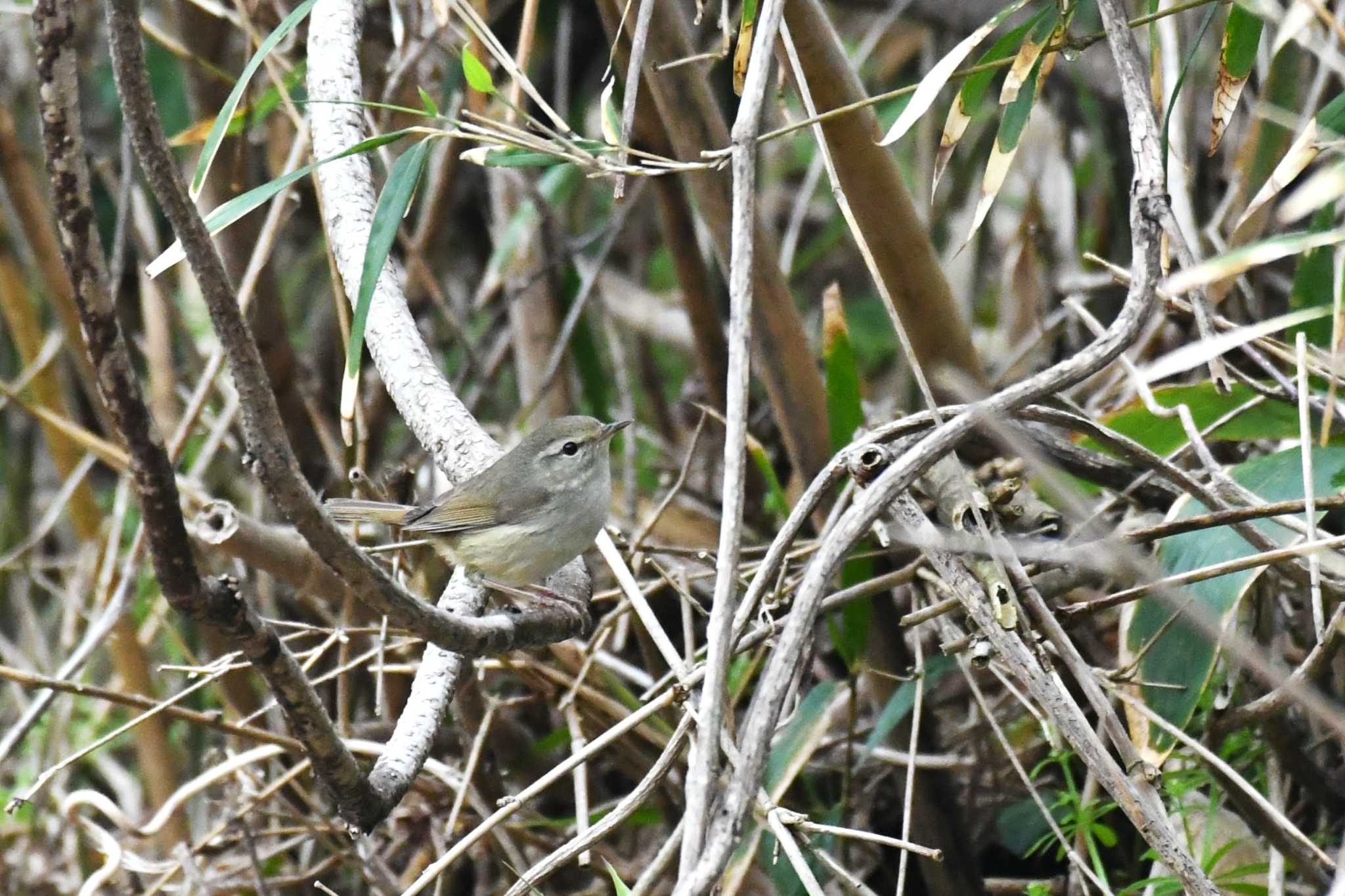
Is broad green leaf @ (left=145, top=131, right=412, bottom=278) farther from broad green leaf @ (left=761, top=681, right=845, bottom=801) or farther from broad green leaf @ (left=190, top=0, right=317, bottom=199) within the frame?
broad green leaf @ (left=761, top=681, right=845, bottom=801)

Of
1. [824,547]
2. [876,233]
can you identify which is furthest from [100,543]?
[824,547]

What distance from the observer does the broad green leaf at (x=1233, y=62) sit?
2438 mm

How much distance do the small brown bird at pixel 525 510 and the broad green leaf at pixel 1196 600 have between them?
4.60 feet

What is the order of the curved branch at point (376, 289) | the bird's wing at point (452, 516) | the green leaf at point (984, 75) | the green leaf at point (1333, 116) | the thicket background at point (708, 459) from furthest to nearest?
1. the bird's wing at point (452, 516)
2. the curved branch at point (376, 289)
3. the green leaf at point (984, 75)
4. the green leaf at point (1333, 116)
5. the thicket background at point (708, 459)

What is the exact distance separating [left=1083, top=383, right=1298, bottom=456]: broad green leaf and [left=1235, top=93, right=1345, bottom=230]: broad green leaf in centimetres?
80

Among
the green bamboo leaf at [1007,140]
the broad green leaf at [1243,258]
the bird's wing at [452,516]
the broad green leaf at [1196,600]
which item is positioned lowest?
the broad green leaf at [1196,600]

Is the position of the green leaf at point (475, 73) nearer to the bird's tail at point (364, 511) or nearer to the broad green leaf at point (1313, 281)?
the bird's tail at point (364, 511)

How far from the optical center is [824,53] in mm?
3092

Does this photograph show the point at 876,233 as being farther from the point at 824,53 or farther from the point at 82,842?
the point at 82,842

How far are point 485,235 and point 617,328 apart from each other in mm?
769

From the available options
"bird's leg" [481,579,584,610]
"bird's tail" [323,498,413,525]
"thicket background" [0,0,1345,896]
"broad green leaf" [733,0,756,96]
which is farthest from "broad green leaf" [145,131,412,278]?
"bird's tail" [323,498,413,525]

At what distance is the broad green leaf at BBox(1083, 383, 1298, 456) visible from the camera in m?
3.05

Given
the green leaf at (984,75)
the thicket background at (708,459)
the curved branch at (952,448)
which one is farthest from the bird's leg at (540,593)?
the green leaf at (984,75)

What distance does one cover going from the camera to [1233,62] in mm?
2461
